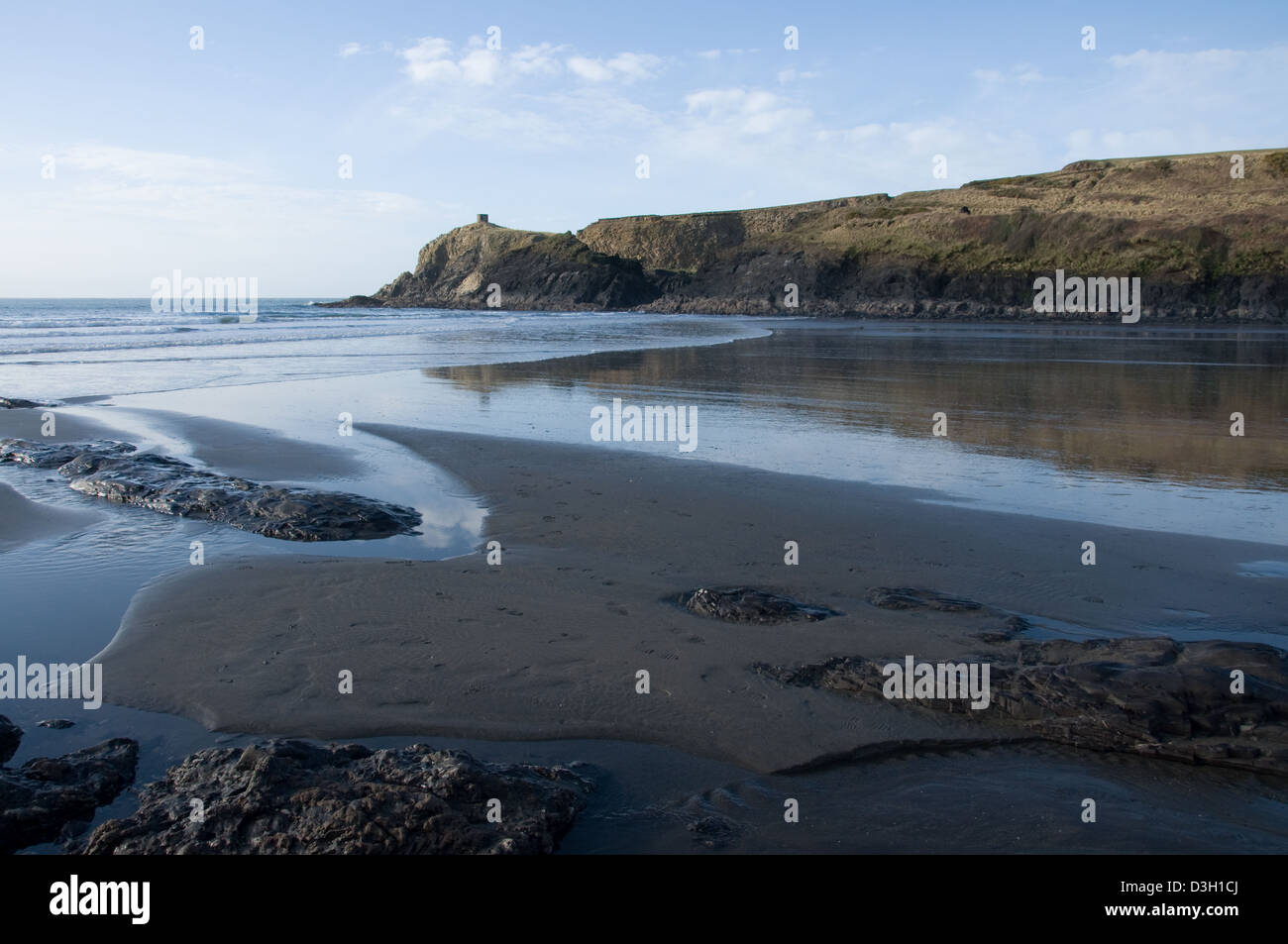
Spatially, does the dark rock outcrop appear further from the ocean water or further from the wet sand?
the ocean water

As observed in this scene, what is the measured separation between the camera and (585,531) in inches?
314

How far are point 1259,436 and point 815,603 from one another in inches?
389

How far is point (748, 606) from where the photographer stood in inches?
235

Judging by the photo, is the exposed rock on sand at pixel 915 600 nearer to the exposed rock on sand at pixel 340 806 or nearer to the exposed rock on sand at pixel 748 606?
the exposed rock on sand at pixel 748 606

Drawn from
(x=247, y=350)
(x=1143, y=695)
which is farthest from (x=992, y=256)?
(x=1143, y=695)

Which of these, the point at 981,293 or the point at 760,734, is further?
the point at 981,293

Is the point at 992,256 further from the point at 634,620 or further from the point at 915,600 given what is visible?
the point at 634,620

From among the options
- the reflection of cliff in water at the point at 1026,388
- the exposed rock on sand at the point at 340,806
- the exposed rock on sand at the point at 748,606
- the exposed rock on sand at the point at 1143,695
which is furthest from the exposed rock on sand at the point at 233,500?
the reflection of cliff in water at the point at 1026,388

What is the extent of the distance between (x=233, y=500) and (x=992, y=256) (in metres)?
62.2

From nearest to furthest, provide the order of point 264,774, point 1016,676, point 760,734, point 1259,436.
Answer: point 264,774 < point 760,734 < point 1016,676 < point 1259,436

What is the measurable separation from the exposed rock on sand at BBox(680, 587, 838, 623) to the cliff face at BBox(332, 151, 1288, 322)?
4945 centimetres

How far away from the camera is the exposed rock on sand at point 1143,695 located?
4176 mm
